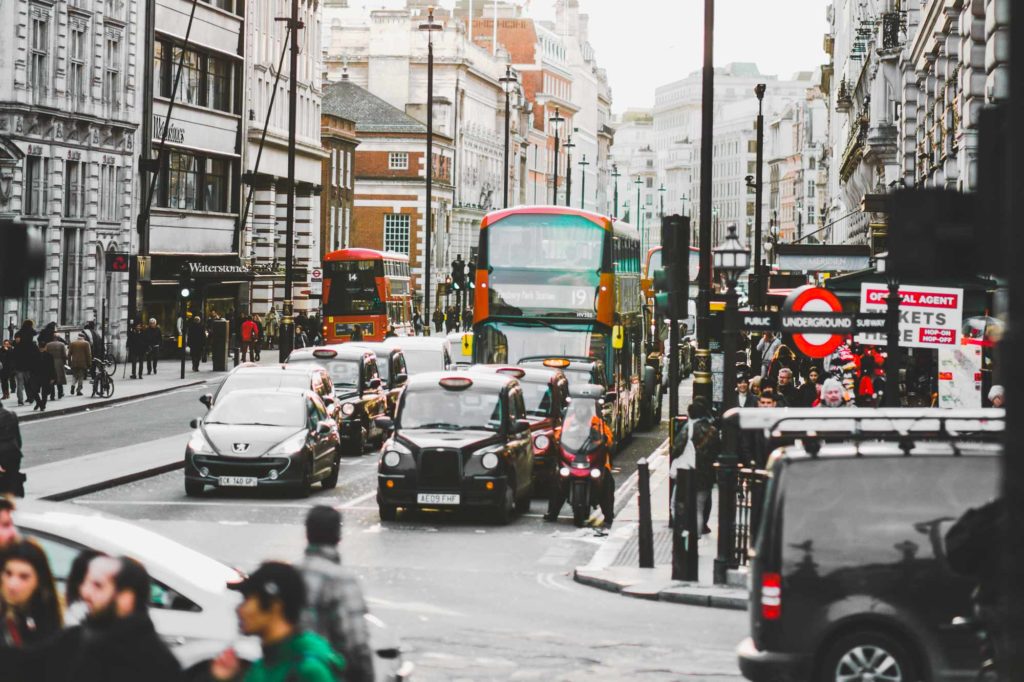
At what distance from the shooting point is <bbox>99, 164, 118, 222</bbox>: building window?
170 feet

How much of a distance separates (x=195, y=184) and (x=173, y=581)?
54.5 m

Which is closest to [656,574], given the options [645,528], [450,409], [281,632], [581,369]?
[645,528]

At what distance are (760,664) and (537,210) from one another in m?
21.2

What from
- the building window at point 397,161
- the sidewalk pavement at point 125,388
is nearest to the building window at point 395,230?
the building window at point 397,161

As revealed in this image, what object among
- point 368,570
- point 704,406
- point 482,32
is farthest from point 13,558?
point 482,32

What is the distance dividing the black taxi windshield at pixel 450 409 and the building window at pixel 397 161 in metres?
82.5

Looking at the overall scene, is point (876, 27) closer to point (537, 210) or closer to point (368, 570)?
point (537, 210)

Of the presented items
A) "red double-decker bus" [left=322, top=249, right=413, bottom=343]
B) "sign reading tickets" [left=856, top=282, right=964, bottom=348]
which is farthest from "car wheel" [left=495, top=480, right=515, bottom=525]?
"red double-decker bus" [left=322, top=249, right=413, bottom=343]

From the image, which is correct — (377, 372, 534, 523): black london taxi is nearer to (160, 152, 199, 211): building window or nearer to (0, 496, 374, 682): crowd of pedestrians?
(0, 496, 374, 682): crowd of pedestrians

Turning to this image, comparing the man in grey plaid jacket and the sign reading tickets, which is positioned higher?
the sign reading tickets

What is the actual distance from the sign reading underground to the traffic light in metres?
1.26

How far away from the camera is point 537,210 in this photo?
3077cm

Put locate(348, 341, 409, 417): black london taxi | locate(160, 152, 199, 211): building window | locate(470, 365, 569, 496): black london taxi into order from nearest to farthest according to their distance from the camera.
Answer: locate(470, 365, 569, 496): black london taxi < locate(348, 341, 409, 417): black london taxi < locate(160, 152, 199, 211): building window

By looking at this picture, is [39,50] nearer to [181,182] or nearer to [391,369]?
[181,182]
